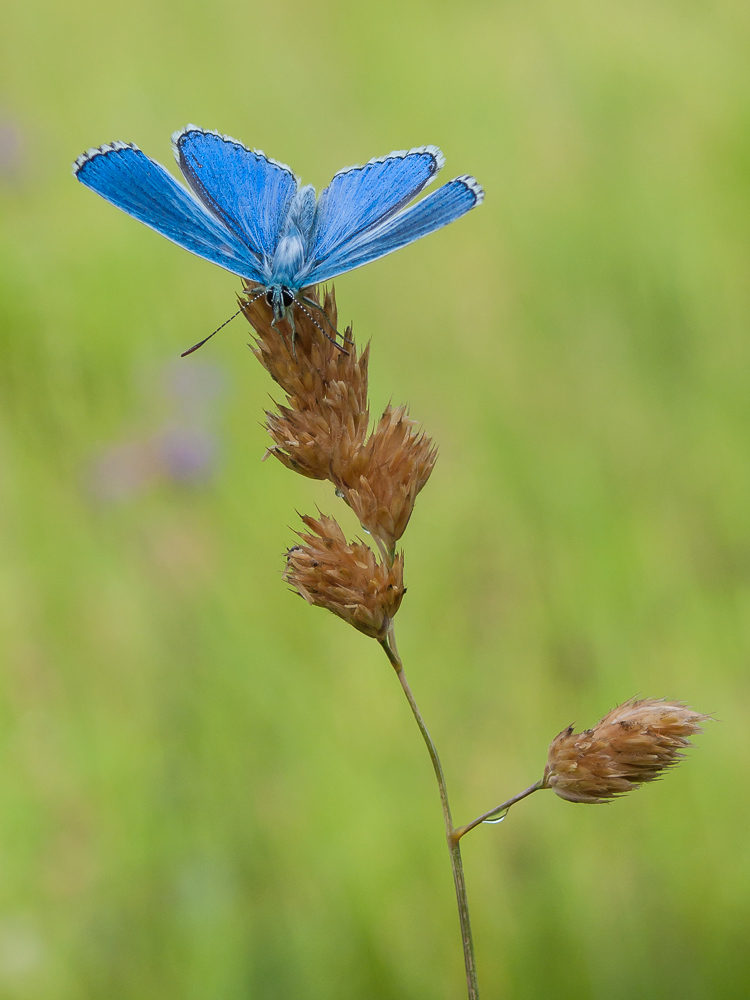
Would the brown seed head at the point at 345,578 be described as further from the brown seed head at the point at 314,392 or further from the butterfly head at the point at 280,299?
the butterfly head at the point at 280,299

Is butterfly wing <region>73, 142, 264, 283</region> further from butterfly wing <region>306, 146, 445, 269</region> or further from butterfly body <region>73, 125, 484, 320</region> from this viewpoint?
butterfly wing <region>306, 146, 445, 269</region>

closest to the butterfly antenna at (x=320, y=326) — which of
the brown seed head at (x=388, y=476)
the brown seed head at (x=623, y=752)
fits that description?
the brown seed head at (x=388, y=476)

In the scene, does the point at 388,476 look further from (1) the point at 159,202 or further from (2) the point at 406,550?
(2) the point at 406,550

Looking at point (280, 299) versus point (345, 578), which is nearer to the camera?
point (345, 578)

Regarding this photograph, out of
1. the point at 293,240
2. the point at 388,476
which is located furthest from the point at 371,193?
the point at 388,476

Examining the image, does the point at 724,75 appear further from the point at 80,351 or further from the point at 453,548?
the point at 80,351

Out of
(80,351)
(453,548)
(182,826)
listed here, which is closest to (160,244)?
(80,351)

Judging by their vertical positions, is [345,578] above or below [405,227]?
below
